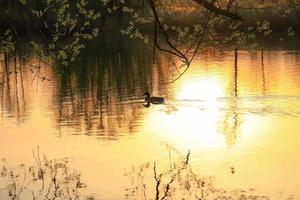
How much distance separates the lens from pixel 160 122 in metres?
30.0

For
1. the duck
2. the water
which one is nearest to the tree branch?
the water

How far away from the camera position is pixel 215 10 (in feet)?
15.6

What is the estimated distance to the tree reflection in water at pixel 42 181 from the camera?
671 inches

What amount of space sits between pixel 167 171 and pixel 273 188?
3710 millimetres

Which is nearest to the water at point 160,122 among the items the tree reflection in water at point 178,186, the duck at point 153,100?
the tree reflection in water at point 178,186

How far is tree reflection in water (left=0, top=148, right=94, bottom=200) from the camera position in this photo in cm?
1703

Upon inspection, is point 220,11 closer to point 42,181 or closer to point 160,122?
point 42,181

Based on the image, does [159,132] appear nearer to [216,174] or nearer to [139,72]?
[216,174]

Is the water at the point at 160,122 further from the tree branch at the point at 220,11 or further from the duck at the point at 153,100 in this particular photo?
the tree branch at the point at 220,11

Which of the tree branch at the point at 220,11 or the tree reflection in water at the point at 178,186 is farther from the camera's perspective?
the tree reflection in water at the point at 178,186

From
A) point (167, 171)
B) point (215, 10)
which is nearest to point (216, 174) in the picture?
point (167, 171)

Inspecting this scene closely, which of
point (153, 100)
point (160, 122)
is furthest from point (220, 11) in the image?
point (153, 100)

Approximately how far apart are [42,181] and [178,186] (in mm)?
4149

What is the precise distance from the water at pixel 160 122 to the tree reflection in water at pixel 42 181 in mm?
312
